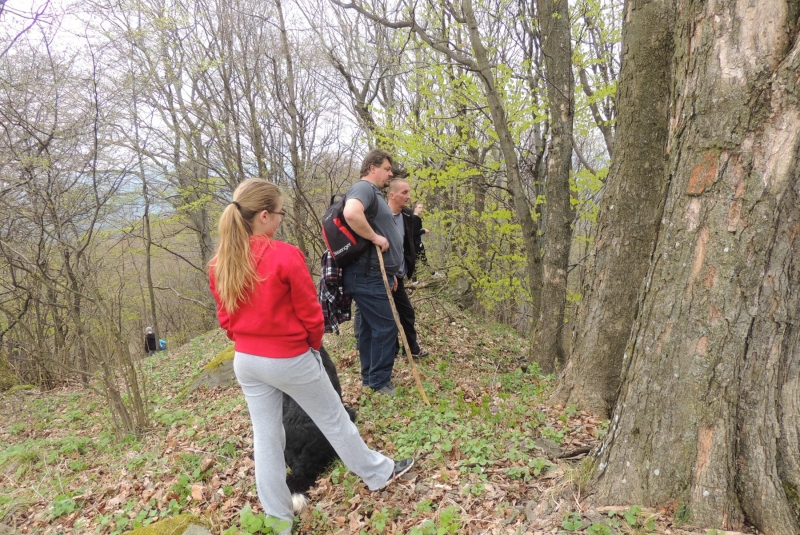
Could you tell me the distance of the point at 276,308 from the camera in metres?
2.38

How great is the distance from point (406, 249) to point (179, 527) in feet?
11.0

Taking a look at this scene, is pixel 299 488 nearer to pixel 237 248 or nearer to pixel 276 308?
pixel 276 308

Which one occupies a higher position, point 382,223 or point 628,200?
point 382,223

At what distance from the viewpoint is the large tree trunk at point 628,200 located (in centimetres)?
301

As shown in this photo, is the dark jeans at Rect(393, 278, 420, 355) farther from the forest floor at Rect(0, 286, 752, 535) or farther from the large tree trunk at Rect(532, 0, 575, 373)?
the large tree trunk at Rect(532, 0, 575, 373)

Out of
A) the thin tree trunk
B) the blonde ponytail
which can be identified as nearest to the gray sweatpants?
the blonde ponytail

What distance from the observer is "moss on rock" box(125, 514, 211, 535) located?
8.55 ft

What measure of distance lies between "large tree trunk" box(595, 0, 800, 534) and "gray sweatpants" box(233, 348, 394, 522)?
1585 mm

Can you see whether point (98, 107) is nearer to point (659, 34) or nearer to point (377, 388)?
point (377, 388)

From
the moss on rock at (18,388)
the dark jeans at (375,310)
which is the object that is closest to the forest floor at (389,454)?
the dark jeans at (375,310)

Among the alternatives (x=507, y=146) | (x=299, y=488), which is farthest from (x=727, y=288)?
(x=507, y=146)

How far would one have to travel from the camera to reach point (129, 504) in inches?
128

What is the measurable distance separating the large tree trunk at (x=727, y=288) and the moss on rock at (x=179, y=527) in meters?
2.46

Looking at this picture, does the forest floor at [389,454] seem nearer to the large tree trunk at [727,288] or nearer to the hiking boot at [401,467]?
the hiking boot at [401,467]
